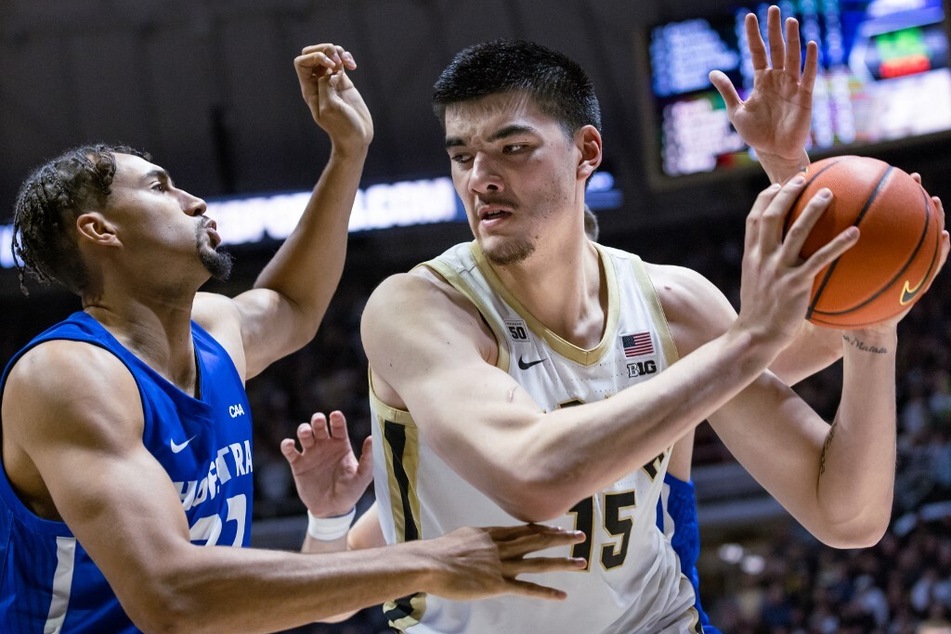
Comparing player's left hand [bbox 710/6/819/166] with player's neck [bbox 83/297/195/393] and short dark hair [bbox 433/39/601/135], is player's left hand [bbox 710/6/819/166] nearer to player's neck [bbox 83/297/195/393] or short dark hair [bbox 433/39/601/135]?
short dark hair [bbox 433/39/601/135]

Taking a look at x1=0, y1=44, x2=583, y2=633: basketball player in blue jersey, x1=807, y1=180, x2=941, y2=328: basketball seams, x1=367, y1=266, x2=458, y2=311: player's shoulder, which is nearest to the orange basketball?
x1=807, y1=180, x2=941, y2=328: basketball seams

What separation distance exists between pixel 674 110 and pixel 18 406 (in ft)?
31.6

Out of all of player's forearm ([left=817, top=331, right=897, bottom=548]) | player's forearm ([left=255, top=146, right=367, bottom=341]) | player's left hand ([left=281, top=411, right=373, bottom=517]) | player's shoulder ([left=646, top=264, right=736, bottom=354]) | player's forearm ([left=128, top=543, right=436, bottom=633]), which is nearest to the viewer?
player's forearm ([left=128, top=543, right=436, bottom=633])

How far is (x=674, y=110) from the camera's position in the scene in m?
11.7

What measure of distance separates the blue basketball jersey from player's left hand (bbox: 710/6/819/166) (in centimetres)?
178

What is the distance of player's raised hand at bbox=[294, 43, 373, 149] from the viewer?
12.7 feet

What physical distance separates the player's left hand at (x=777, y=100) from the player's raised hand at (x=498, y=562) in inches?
48.4

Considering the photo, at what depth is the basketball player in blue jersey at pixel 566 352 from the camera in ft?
9.43

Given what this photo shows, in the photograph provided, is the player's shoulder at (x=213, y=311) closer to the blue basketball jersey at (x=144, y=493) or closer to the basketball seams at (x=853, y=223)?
the blue basketball jersey at (x=144, y=493)

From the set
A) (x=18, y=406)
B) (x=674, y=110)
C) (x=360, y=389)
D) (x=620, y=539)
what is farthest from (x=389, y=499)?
(x=360, y=389)

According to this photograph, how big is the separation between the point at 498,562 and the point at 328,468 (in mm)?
1656

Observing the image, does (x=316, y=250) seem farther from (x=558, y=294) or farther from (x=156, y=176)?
(x=558, y=294)

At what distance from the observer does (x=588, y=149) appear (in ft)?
10.7

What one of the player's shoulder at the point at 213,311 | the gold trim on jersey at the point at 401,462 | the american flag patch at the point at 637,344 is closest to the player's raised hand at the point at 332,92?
the player's shoulder at the point at 213,311
